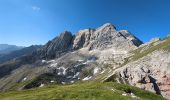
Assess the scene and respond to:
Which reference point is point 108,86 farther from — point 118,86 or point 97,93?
point 97,93

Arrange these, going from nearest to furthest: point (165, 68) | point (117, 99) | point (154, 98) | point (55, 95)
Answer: point (117, 99) → point (55, 95) → point (154, 98) → point (165, 68)

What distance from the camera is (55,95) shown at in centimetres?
4509

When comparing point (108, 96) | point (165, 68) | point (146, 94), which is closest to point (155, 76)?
point (165, 68)

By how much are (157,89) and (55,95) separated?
496 ft

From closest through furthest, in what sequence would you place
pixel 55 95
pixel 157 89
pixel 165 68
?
pixel 55 95, pixel 157 89, pixel 165 68

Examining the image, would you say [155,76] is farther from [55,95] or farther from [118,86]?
[55,95]

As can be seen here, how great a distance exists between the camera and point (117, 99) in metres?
42.1

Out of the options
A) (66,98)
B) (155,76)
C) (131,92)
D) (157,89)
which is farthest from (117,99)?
(155,76)

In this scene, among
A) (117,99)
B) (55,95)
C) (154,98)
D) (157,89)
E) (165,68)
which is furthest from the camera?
(165,68)

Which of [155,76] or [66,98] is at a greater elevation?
[155,76]

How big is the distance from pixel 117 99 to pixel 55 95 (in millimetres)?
11028

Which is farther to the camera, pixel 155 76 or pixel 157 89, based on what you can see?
pixel 155 76

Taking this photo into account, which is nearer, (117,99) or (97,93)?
(117,99)

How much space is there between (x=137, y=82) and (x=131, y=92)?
13987 centimetres
